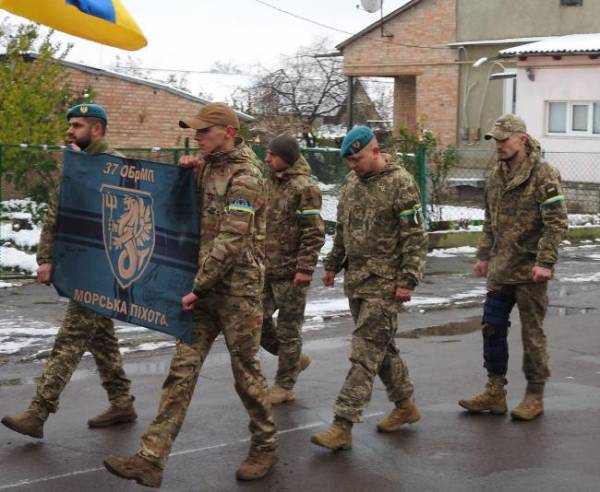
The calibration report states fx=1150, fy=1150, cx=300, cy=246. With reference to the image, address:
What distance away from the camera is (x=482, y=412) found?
24.8 ft

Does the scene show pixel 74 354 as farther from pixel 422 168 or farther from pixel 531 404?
pixel 422 168

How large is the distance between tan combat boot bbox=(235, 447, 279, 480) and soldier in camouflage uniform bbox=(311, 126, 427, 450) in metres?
0.46

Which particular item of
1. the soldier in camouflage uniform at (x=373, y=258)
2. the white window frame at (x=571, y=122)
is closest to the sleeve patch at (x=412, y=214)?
the soldier in camouflage uniform at (x=373, y=258)

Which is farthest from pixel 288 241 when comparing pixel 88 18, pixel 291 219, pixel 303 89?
pixel 303 89

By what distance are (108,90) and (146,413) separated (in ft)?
58.4

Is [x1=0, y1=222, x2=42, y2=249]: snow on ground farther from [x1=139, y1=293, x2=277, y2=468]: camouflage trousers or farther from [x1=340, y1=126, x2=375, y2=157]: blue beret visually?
[x1=139, y1=293, x2=277, y2=468]: camouflage trousers

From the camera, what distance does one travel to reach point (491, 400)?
752cm

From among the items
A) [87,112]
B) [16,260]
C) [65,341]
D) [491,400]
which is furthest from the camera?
[16,260]

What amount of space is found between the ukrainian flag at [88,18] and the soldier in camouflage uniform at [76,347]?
1.70m

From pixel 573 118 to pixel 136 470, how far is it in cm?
2388

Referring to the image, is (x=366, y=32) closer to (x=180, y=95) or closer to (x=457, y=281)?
(x=180, y=95)

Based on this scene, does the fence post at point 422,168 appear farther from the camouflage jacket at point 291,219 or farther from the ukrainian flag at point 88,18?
the camouflage jacket at point 291,219

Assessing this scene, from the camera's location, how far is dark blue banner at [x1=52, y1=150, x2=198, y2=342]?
20.2 ft

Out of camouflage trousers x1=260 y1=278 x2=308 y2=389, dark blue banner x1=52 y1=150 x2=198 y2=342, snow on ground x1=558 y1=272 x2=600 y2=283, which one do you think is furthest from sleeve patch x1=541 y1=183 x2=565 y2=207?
snow on ground x1=558 y1=272 x2=600 y2=283
